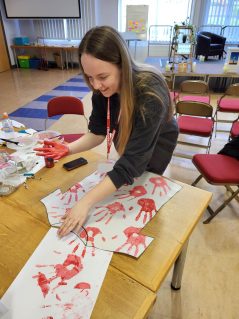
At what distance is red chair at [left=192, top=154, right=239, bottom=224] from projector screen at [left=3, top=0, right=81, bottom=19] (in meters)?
6.05

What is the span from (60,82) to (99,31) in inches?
204

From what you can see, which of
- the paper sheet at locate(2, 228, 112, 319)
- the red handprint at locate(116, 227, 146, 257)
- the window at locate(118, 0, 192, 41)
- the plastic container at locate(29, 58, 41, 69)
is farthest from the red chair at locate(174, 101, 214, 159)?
the plastic container at locate(29, 58, 41, 69)

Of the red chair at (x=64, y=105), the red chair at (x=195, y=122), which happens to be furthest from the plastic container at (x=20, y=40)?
the red chair at (x=195, y=122)

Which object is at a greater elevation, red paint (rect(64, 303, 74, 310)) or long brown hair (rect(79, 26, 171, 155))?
long brown hair (rect(79, 26, 171, 155))

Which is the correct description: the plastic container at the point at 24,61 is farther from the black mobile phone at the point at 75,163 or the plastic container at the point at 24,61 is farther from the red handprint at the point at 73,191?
the red handprint at the point at 73,191

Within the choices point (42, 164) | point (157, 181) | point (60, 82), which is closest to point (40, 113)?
point (60, 82)

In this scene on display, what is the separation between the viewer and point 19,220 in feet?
2.92

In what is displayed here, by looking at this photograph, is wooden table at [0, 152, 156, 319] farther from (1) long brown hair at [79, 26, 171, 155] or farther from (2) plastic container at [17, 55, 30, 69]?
(2) plastic container at [17, 55, 30, 69]

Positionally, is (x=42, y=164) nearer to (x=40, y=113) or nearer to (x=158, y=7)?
(x=40, y=113)

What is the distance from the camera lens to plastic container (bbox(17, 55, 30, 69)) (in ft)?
22.5

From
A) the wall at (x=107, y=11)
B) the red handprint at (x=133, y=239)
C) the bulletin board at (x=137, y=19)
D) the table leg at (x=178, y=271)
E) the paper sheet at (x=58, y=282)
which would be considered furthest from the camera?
the wall at (x=107, y=11)

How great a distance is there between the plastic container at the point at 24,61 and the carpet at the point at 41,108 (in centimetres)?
210

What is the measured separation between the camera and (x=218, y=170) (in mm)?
1724

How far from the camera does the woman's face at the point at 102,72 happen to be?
2.71ft
